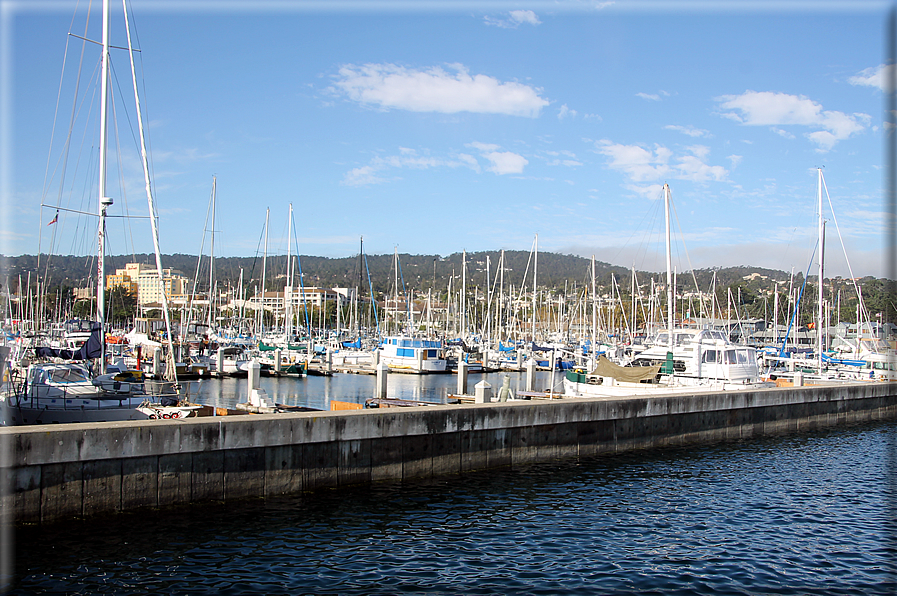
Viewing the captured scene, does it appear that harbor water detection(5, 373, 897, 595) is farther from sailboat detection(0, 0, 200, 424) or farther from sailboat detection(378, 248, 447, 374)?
sailboat detection(378, 248, 447, 374)

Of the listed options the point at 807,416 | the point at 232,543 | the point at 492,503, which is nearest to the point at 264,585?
the point at 232,543

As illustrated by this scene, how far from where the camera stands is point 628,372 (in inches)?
1335

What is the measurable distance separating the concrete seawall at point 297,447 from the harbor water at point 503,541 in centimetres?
46

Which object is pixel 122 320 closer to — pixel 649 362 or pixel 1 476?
pixel 649 362

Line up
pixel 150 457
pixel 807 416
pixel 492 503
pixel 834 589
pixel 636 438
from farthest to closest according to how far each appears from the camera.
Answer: pixel 807 416
pixel 636 438
pixel 492 503
pixel 150 457
pixel 834 589

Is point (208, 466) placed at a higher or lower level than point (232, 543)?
higher

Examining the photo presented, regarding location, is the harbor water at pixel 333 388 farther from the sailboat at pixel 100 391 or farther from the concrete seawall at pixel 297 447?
the concrete seawall at pixel 297 447

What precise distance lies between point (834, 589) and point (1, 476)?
1632cm

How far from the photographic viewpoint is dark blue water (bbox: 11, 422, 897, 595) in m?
11.8

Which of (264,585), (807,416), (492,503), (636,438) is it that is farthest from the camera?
(807,416)

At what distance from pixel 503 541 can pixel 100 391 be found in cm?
1639

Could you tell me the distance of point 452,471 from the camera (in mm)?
19359

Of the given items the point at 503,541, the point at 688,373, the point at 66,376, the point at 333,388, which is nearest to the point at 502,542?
the point at 503,541

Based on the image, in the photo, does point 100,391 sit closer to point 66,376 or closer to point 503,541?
point 66,376
